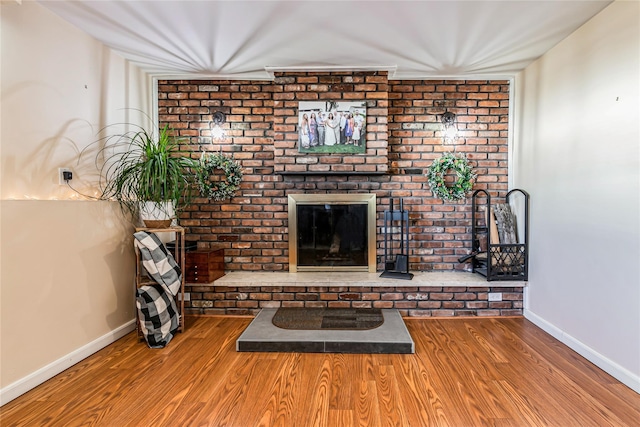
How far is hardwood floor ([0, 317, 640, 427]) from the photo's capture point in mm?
1610

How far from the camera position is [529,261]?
293cm

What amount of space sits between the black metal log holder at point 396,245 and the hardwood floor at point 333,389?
2.33ft

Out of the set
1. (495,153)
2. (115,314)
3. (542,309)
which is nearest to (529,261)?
(542,309)

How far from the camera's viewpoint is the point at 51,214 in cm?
199

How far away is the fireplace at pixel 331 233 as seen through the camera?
10.6 feet

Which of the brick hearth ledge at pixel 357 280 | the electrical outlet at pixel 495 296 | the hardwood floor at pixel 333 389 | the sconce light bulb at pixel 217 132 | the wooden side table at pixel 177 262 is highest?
the sconce light bulb at pixel 217 132

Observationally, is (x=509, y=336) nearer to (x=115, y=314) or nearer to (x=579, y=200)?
(x=579, y=200)

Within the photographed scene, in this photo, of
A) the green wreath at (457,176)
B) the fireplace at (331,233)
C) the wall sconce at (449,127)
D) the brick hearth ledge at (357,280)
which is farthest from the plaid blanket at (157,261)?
the wall sconce at (449,127)

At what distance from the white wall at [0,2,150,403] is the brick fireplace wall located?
769 millimetres

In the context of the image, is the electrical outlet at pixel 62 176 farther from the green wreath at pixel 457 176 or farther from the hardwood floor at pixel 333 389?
the green wreath at pixel 457 176

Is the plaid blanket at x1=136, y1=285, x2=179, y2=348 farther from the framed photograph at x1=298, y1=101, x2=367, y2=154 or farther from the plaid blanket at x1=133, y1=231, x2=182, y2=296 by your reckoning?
the framed photograph at x1=298, y1=101, x2=367, y2=154

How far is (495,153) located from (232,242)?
290 cm

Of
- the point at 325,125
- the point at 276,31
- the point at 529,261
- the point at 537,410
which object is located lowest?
the point at 537,410

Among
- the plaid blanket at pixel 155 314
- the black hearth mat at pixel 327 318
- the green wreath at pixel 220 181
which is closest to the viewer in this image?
the plaid blanket at pixel 155 314
